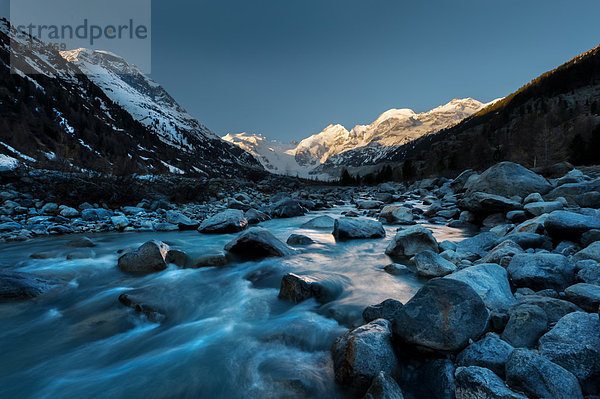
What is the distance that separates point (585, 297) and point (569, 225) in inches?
121

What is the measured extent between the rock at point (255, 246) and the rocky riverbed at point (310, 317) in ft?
0.13

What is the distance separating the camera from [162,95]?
655ft

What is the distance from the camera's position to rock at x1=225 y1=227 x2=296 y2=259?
652 cm

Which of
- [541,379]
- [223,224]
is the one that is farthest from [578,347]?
[223,224]

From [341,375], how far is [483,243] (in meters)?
4.97

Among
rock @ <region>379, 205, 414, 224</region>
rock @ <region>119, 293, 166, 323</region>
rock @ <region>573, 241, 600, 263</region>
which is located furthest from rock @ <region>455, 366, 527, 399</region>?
rock @ <region>379, 205, 414, 224</region>

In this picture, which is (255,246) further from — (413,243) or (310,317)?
(413,243)

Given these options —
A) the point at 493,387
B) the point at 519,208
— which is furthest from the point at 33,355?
the point at 519,208

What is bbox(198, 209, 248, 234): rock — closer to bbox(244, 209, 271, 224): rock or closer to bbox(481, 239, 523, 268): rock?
bbox(244, 209, 271, 224): rock

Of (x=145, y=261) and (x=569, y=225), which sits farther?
(x=145, y=261)

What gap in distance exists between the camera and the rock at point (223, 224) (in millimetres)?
9398

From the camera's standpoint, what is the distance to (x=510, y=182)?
1080 cm

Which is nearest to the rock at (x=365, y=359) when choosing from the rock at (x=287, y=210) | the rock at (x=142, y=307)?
the rock at (x=142, y=307)

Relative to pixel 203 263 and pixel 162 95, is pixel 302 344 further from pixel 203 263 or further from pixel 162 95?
pixel 162 95
